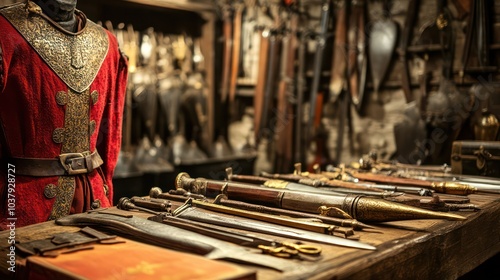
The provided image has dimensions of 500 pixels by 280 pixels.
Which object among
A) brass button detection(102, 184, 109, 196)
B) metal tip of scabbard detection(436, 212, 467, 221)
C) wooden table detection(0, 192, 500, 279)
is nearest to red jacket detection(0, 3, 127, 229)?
brass button detection(102, 184, 109, 196)

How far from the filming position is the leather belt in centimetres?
253

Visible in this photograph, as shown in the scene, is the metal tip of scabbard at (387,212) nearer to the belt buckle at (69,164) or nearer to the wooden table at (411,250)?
the wooden table at (411,250)

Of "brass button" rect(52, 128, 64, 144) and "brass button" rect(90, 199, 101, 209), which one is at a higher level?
"brass button" rect(52, 128, 64, 144)

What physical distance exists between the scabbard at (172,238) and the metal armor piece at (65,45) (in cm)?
73

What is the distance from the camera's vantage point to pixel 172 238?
1.85 metres

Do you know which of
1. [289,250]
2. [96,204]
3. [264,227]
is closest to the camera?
[289,250]

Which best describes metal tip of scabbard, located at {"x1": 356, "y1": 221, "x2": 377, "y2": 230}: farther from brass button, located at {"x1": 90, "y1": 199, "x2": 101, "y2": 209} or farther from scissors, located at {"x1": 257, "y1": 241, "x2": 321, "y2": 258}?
brass button, located at {"x1": 90, "y1": 199, "x2": 101, "y2": 209}

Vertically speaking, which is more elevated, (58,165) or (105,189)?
(58,165)

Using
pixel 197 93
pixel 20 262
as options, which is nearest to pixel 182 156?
pixel 197 93

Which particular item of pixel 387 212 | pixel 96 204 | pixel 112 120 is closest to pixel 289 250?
pixel 387 212

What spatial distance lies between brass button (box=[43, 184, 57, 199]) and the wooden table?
15.2 inches

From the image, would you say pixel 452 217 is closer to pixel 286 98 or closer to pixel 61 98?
pixel 61 98

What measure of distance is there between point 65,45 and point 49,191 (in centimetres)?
64

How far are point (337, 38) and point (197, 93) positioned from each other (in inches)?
63.3
